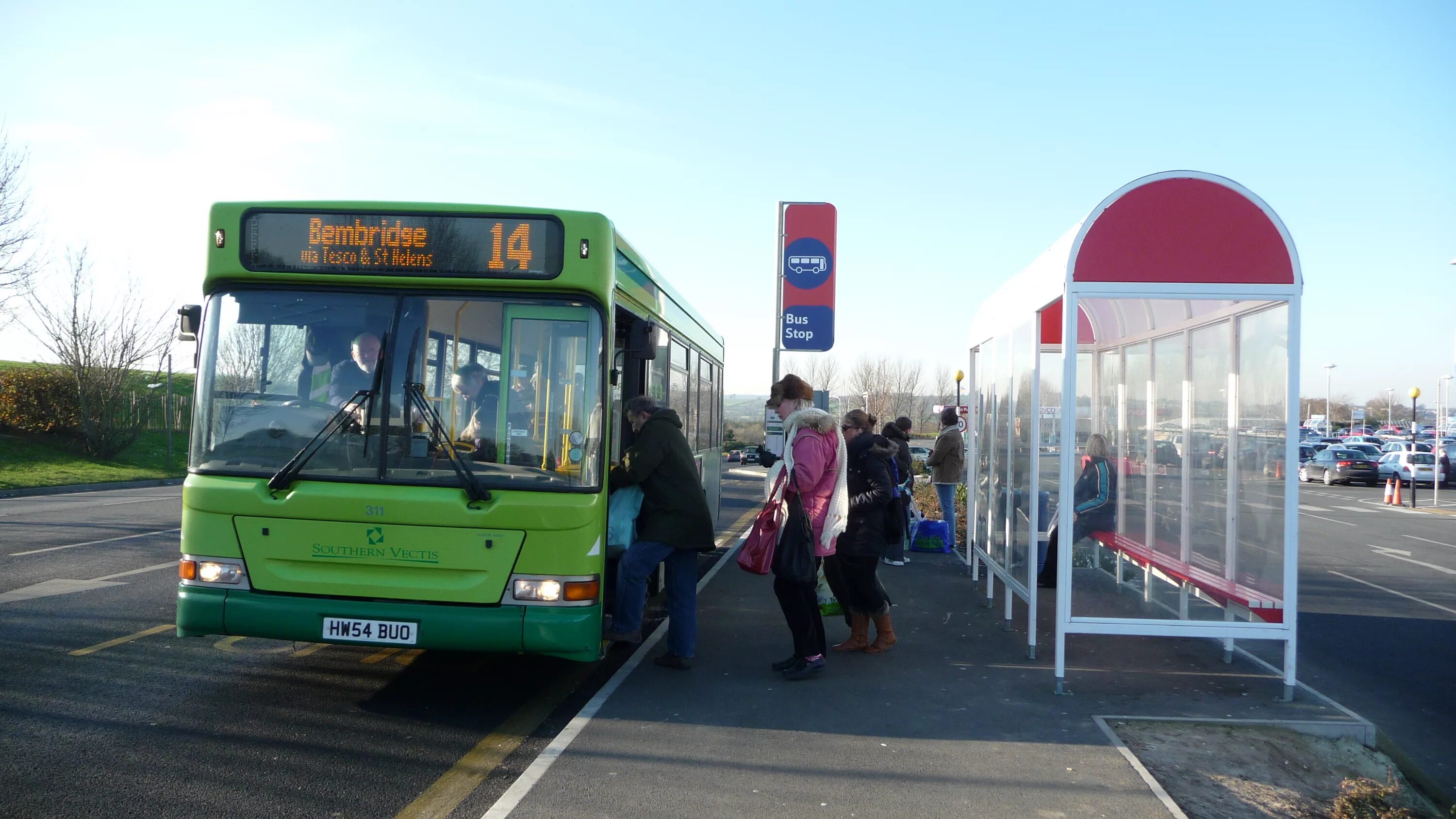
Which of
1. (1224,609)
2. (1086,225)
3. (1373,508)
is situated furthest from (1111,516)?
(1373,508)

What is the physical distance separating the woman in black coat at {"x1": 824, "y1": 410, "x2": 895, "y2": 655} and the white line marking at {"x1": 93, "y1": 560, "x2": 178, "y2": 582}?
24.0 feet

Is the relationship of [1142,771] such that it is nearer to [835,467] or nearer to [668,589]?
[835,467]

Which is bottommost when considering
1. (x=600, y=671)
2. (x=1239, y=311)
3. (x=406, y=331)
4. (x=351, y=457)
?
(x=600, y=671)

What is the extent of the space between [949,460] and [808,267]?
346 centimetres

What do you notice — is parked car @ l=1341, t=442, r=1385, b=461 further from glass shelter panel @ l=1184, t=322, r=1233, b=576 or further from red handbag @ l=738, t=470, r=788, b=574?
red handbag @ l=738, t=470, r=788, b=574

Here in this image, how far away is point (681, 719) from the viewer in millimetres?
5637

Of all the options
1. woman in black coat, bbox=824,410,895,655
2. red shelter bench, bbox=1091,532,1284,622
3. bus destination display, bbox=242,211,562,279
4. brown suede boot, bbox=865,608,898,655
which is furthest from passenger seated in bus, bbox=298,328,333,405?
red shelter bench, bbox=1091,532,1284,622

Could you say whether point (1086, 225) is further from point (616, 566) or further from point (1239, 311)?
point (616, 566)

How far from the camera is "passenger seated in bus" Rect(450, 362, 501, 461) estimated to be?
5.62 m

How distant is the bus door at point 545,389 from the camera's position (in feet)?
18.5

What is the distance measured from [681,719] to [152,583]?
22.0 feet

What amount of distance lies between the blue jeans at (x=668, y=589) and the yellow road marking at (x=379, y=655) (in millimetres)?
1632

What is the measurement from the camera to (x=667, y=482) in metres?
6.59

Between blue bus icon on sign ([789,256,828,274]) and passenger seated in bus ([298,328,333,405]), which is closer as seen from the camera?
passenger seated in bus ([298,328,333,405])
